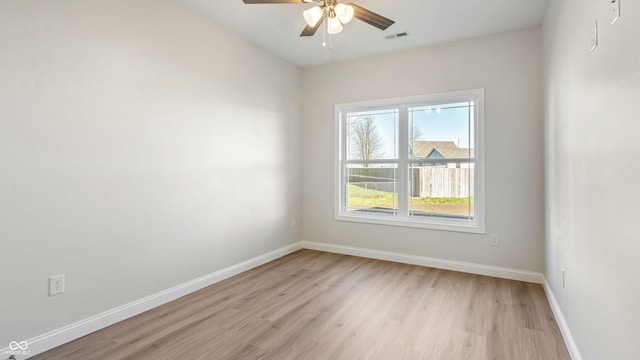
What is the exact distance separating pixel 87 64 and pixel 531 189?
13.7 ft

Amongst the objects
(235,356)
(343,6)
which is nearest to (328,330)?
(235,356)

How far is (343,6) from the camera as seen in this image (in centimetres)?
221

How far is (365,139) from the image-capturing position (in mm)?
4402

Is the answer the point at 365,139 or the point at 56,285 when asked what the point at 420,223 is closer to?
the point at 365,139

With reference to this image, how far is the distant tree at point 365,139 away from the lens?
4.32 meters

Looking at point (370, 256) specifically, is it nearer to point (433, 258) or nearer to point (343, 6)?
point (433, 258)

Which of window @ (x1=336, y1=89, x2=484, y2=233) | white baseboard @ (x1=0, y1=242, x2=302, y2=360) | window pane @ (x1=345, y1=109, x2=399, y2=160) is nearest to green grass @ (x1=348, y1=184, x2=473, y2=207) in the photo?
window @ (x1=336, y1=89, x2=484, y2=233)

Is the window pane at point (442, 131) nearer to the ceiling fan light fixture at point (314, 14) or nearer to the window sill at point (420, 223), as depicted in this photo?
the window sill at point (420, 223)

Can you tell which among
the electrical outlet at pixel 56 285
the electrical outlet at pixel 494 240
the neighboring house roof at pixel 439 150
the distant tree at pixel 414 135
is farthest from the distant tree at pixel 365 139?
the electrical outlet at pixel 56 285

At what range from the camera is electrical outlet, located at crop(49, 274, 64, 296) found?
2086mm

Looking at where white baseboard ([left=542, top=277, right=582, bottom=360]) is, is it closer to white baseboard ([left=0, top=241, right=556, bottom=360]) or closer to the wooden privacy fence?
white baseboard ([left=0, top=241, right=556, bottom=360])

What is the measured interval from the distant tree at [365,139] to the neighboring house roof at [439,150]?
52cm

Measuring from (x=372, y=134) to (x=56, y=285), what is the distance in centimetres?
365

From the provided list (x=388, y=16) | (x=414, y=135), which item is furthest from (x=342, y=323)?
(x=388, y=16)
